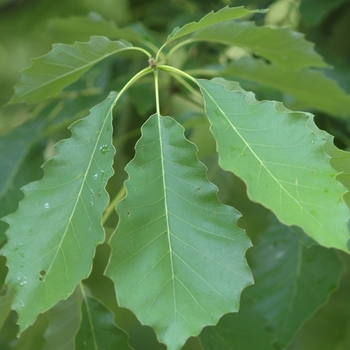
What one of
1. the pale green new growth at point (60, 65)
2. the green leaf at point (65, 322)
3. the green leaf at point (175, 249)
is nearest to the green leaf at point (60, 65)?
the pale green new growth at point (60, 65)

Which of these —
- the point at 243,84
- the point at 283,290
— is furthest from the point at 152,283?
the point at 243,84

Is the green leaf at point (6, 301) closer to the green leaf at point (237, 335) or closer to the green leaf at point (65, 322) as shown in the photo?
the green leaf at point (65, 322)

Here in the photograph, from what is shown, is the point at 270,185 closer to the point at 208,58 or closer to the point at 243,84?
the point at 243,84

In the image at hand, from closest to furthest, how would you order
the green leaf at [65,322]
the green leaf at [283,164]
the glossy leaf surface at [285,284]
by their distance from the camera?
the green leaf at [283,164]
the green leaf at [65,322]
the glossy leaf surface at [285,284]

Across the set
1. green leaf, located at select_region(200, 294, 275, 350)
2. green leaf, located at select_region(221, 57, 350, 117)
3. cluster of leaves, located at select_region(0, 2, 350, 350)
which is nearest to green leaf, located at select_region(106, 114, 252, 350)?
cluster of leaves, located at select_region(0, 2, 350, 350)

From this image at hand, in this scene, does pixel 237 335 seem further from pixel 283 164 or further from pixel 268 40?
pixel 268 40

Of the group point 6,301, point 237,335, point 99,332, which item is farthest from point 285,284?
point 6,301

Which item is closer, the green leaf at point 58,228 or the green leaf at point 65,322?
the green leaf at point 58,228
